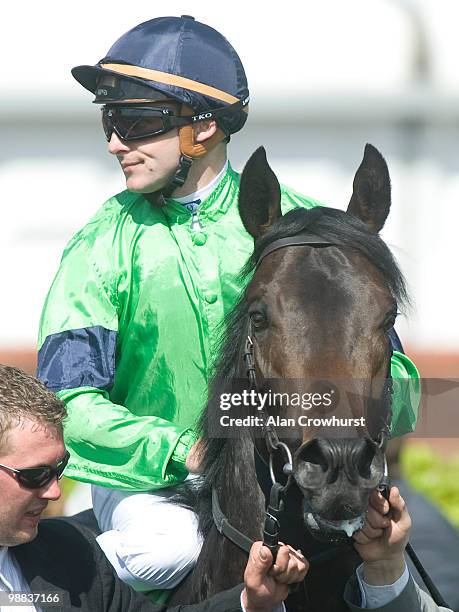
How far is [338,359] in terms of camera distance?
8.60 feet

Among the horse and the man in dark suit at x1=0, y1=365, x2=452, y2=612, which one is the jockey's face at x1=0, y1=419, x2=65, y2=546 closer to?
the man in dark suit at x1=0, y1=365, x2=452, y2=612

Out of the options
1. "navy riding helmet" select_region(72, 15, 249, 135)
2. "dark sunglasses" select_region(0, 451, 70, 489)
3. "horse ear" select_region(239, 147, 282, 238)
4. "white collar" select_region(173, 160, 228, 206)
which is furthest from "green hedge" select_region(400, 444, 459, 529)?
"dark sunglasses" select_region(0, 451, 70, 489)

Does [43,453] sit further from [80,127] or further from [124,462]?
[80,127]

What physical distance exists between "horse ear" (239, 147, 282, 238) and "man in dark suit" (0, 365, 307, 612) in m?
0.72

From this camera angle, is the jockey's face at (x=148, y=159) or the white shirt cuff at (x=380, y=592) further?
the jockey's face at (x=148, y=159)

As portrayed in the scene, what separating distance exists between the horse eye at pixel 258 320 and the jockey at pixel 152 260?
0.45 metres

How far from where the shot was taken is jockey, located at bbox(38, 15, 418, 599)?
10.8 ft

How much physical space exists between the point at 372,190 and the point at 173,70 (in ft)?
2.39

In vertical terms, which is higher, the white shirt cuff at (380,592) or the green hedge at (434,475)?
the white shirt cuff at (380,592)

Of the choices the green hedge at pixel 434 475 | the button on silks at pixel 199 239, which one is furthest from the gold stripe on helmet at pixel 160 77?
the green hedge at pixel 434 475

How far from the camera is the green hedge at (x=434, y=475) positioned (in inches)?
274

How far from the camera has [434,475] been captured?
282 inches

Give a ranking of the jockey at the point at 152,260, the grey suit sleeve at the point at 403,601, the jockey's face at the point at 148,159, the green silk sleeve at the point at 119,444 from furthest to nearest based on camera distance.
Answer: the jockey's face at the point at 148,159 → the jockey at the point at 152,260 → the green silk sleeve at the point at 119,444 → the grey suit sleeve at the point at 403,601

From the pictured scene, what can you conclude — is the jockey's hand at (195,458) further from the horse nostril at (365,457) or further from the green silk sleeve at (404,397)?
the horse nostril at (365,457)
